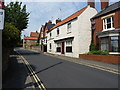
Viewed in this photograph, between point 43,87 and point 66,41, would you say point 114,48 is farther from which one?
point 43,87

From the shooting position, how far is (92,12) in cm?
2103

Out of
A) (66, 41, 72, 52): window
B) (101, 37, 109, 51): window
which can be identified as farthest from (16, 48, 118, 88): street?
(66, 41, 72, 52): window

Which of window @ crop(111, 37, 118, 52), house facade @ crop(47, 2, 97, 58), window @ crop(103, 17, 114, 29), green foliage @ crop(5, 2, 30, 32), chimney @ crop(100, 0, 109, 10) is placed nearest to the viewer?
window @ crop(111, 37, 118, 52)

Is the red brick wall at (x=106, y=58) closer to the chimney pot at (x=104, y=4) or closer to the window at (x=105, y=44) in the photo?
the window at (x=105, y=44)

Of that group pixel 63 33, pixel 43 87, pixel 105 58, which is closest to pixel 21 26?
pixel 63 33

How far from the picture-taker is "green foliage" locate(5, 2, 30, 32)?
25.8 meters

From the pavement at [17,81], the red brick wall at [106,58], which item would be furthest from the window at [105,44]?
the pavement at [17,81]

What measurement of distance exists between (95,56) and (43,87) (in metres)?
11.3

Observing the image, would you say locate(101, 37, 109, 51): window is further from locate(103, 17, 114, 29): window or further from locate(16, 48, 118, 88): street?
locate(16, 48, 118, 88): street

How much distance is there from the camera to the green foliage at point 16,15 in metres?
25.8

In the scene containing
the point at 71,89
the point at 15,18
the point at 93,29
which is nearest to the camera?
the point at 71,89

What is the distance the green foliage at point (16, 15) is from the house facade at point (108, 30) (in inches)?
669

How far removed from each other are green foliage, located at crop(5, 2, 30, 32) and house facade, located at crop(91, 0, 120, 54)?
17.0 meters

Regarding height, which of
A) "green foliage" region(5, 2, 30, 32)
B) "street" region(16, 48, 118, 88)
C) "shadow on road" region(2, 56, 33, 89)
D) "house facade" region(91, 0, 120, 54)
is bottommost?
"street" region(16, 48, 118, 88)
